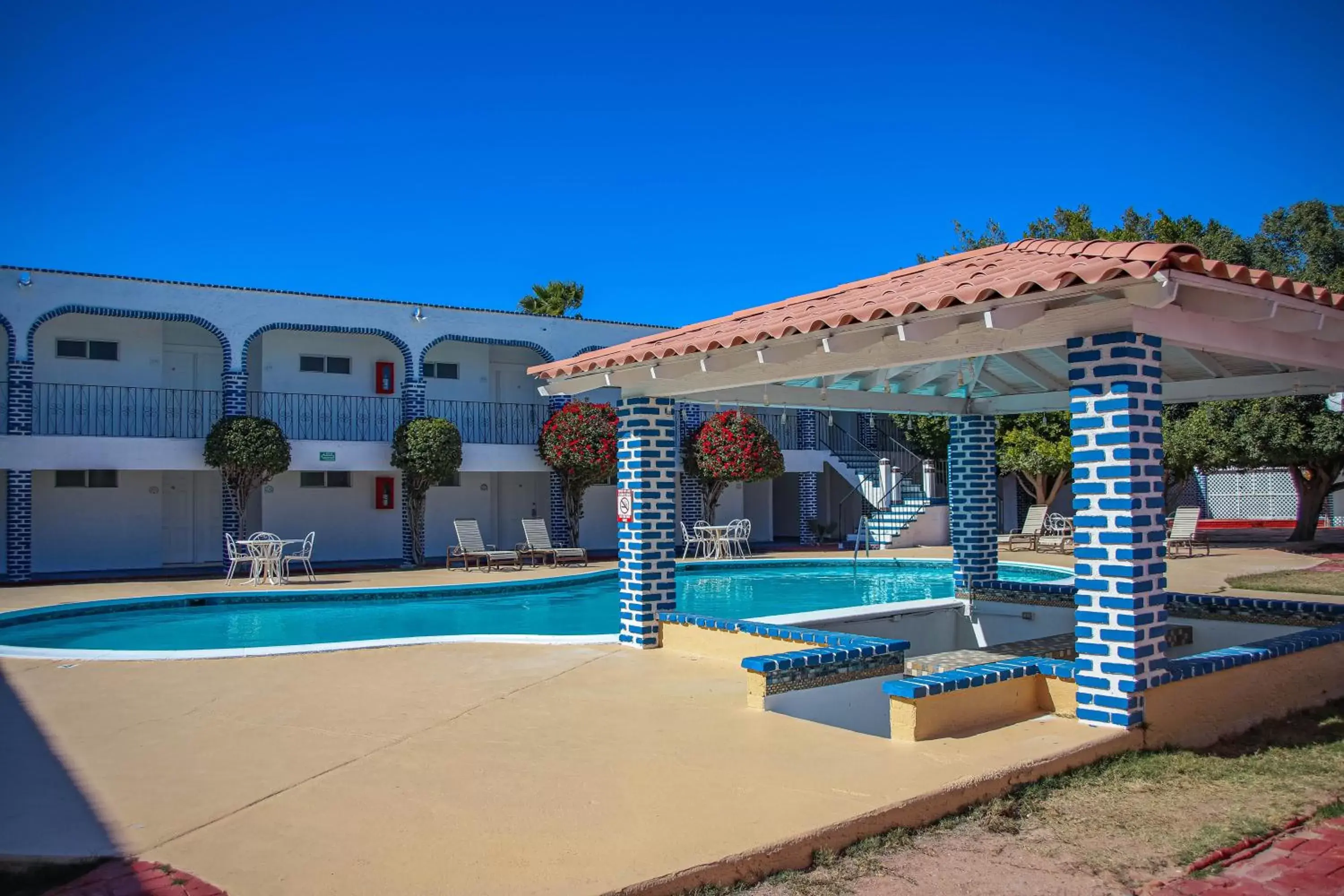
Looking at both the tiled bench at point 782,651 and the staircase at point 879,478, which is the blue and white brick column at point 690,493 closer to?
the staircase at point 879,478

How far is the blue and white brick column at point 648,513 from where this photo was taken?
8266 mm

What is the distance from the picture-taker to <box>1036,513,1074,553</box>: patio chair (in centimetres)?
2042

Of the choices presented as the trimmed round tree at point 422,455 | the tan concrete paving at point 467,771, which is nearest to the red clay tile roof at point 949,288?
the tan concrete paving at point 467,771

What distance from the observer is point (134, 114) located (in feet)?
46.1

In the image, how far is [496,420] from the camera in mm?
22609

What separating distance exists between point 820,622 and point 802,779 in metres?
4.79

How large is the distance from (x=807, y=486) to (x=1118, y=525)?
19879mm

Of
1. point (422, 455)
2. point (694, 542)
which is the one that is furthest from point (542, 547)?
point (694, 542)

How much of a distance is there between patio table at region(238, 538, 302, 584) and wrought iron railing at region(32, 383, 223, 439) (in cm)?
359

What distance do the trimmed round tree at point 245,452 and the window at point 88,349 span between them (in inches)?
140

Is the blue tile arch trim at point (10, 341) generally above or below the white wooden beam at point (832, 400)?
above

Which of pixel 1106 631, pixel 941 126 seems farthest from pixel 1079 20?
pixel 1106 631

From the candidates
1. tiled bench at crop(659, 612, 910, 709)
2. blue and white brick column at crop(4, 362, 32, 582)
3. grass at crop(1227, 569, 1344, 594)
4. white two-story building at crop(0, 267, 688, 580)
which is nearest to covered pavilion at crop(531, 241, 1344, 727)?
tiled bench at crop(659, 612, 910, 709)

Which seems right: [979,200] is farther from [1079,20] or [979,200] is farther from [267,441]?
[267,441]
